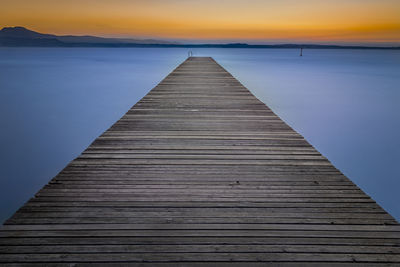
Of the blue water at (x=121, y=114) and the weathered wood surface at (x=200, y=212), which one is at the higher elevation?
the weathered wood surface at (x=200, y=212)

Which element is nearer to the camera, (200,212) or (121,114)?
(200,212)

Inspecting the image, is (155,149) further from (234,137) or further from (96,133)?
(96,133)

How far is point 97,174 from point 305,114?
817 cm

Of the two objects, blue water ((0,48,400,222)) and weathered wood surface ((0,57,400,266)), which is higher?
weathered wood surface ((0,57,400,266))

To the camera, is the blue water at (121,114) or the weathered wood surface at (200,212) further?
the blue water at (121,114)

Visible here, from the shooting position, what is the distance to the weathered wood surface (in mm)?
1598

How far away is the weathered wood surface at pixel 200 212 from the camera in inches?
62.9

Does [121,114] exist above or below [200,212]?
below

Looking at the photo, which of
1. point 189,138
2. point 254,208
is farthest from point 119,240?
point 189,138

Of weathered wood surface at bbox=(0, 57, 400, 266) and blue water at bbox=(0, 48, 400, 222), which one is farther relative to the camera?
blue water at bbox=(0, 48, 400, 222)

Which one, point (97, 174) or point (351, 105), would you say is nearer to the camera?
point (97, 174)

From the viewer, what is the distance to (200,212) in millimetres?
1944

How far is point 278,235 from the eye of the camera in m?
1.73

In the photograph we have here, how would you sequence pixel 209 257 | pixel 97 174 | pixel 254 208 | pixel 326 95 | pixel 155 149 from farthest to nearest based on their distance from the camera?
pixel 326 95
pixel 155 149
pixel 97 174
pixel 254 208
pixel 209 257
